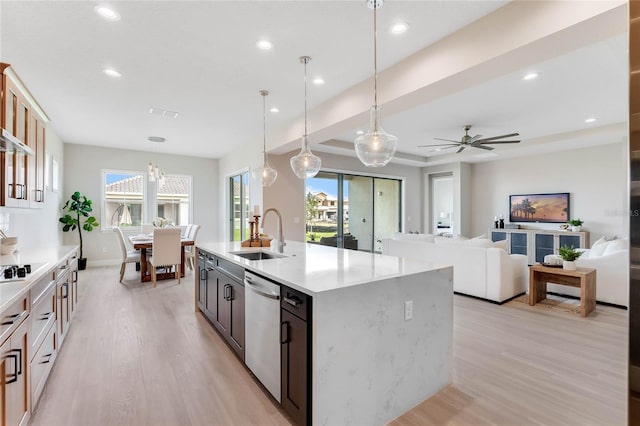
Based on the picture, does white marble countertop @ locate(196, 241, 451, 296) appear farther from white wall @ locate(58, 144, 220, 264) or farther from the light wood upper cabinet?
white wall @ locate(58, 144, 220, 264)

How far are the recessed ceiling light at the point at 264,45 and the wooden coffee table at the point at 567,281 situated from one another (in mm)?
4253

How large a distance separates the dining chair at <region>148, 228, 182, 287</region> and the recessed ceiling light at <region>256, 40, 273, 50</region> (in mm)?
3541

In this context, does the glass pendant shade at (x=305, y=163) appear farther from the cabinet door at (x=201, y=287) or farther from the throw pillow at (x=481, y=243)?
the throw pillow at (x=481, y=243)

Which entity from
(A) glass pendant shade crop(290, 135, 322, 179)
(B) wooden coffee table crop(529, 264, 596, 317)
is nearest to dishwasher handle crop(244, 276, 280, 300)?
(A) glass pendant shade crop(290, 135, 322, 179)

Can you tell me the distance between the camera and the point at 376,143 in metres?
2.48

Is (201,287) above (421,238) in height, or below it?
below

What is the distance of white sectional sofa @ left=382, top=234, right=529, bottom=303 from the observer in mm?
4195

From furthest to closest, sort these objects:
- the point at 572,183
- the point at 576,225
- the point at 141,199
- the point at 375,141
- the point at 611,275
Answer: the point at 141,199, the point at 572,183, the point at 576,225, the point at 611,275, the point at 375,141

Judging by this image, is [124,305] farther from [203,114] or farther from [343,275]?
[343,275]

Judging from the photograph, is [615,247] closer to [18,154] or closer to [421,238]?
[421,238]

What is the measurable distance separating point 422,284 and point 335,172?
574 centimetres

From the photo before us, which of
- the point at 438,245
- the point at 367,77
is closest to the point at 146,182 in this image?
the point at 367,77

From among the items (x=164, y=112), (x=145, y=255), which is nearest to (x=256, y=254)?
(x=164, y=112)

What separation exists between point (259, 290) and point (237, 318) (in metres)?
Result: 0.63
